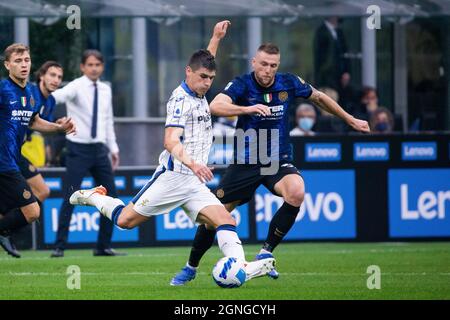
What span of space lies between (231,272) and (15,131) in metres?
3.50

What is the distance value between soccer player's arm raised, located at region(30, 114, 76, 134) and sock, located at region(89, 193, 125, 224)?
4.02ft

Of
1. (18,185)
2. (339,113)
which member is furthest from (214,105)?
(18,185)

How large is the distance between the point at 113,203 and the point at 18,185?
160cm

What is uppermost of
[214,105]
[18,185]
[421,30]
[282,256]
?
[421,30]

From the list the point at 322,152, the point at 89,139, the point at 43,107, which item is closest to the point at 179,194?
the point at 43,107

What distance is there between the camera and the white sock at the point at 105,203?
11.8 metres

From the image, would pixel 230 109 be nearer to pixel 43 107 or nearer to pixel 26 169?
pixel 26 169

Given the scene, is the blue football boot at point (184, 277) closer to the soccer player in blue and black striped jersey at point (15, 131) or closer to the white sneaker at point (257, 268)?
the white sneaker at point (257, 268)

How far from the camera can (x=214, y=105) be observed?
12.1 metres

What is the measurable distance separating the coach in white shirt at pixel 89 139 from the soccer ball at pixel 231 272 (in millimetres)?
4792

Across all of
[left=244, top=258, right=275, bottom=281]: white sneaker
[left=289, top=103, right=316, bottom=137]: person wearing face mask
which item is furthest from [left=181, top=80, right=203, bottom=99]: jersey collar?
[left=289, top=103, right=316, bottom=137]: person wearing face mask

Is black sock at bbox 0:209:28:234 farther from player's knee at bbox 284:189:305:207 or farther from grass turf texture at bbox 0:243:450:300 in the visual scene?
player's knee at bbox 284:189:305:207

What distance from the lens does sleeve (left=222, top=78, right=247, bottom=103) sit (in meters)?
12.3
